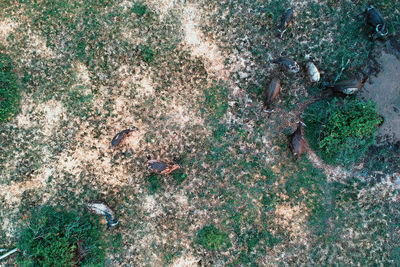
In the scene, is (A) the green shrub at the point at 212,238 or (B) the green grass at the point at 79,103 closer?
(A) the green shrub at the point at 212,238

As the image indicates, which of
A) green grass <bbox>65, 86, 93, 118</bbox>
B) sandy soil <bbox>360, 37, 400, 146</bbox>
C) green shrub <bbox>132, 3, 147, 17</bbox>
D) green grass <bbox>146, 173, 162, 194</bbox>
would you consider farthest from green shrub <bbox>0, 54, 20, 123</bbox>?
sandy soil <bbox>360, 37, 400, 146</bbox>

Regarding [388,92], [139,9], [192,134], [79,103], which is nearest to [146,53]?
[139,9]

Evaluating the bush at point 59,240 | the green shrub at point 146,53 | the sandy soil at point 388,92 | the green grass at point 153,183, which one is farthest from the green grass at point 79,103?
the sandy soil at point 388,92

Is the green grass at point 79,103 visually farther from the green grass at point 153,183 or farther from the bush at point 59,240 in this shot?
the bush at point 59,240

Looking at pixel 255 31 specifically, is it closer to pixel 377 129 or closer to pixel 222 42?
pixel 222 42

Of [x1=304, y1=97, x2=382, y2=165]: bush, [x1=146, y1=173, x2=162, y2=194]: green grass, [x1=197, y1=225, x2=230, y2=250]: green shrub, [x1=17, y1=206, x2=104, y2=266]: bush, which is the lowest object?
[x1=17, y1=206, x2=104, y2=266]: bush

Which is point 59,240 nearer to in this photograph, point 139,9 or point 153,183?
point 153,183

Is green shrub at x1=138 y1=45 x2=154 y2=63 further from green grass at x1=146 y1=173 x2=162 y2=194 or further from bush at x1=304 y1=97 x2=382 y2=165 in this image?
bush at x1=304 y1=97 x2=382 y2=165
